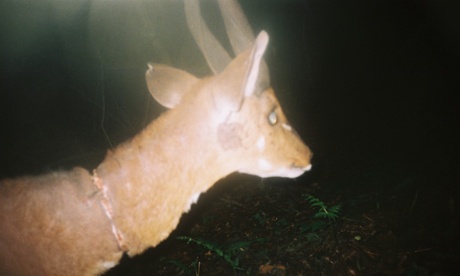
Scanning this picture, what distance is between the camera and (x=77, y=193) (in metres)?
2.49

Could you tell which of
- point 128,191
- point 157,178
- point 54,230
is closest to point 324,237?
point 157,178

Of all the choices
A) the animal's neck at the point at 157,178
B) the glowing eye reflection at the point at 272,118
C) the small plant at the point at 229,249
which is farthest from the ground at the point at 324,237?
the glowing eye reflection at the point at 272,118

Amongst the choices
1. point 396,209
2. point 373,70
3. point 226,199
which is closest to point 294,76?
point 373,70

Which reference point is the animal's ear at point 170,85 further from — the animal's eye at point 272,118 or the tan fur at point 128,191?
the animal's eye at point 272,118

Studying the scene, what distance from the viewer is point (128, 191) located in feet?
8.17

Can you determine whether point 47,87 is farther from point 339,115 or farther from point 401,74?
point 401,74

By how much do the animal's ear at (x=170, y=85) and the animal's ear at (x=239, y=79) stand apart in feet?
1.60

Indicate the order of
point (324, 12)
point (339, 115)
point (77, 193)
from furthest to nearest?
point (324, 12) < point (339, 115) < point (77, 193)

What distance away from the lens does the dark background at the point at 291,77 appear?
6.91m

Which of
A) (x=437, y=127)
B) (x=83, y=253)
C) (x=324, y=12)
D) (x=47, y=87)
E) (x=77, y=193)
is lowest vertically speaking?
(x=437, y=127)

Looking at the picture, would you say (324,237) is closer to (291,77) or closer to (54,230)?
(54,230)

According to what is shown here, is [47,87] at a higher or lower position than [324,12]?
higher

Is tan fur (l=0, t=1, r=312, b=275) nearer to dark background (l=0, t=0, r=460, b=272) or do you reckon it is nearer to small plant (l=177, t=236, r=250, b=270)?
small plant (l=177, t=236, r=250, b=270)

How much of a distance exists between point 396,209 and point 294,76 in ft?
30.8
